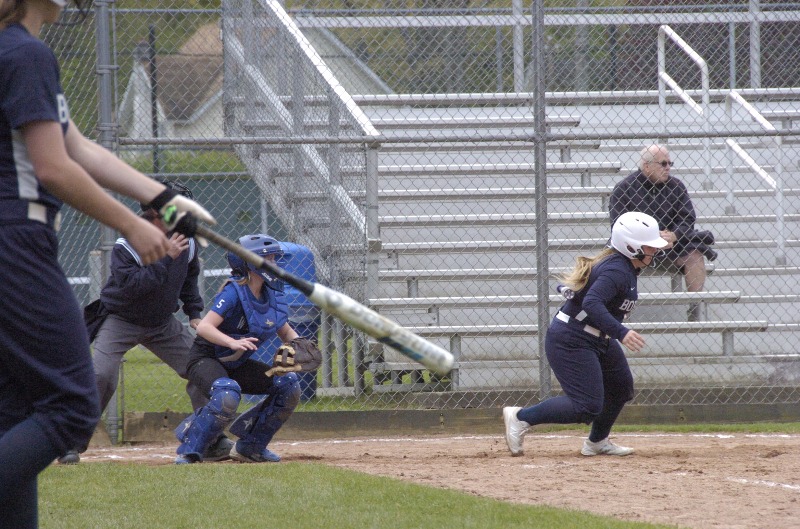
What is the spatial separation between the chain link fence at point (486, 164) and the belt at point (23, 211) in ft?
15.6

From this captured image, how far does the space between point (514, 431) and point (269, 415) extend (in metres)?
1.68

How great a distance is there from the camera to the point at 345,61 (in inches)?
504

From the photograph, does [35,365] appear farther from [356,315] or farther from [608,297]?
[608,297]

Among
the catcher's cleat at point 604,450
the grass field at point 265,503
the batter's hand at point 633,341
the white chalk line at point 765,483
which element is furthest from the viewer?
the catcher's cleat at point 604,450

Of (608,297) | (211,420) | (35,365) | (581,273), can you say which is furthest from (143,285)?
(35,365)

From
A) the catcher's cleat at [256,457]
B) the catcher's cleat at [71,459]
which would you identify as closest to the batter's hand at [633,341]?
the catcher's cleat at [256,457]

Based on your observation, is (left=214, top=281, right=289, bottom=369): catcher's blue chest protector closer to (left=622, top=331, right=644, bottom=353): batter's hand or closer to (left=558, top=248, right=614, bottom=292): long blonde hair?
(left=558, top=248, right=614, bottom=292): long blonde hair

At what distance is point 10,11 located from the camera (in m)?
3.06

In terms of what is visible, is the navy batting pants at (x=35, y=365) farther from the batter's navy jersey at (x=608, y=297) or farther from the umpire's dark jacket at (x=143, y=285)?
the batter's navy jersey at (x=608, y=297)

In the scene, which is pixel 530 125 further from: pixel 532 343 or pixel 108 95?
pixel 108 95

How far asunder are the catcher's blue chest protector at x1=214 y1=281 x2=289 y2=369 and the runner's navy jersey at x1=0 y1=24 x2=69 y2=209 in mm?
3643

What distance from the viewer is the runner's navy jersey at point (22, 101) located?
2877 mm

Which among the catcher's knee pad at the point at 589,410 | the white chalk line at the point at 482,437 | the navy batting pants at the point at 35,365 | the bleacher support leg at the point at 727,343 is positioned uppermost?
the navy batting pants at the point at 35,365

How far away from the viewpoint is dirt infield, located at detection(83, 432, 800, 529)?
5.16 metres
